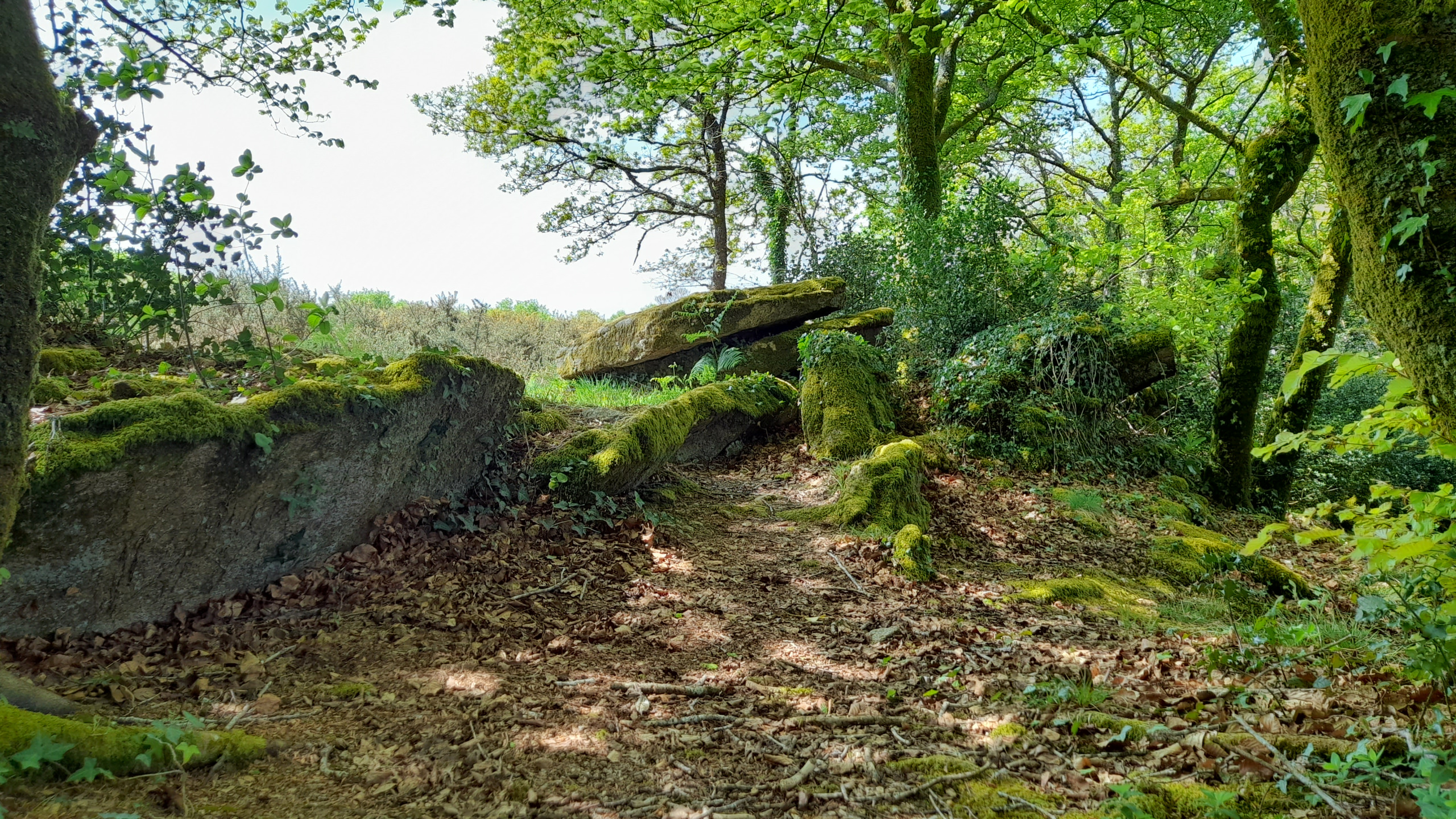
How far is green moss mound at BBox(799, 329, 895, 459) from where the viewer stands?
28.1 ft

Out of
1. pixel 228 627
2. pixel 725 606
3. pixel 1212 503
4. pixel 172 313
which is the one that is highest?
pixel 172 313

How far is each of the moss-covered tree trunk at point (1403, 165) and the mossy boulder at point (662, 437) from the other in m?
4.89

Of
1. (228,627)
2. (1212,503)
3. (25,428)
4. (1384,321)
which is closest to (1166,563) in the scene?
(1212,503)

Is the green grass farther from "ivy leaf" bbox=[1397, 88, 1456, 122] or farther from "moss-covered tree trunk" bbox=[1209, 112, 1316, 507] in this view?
"moss-covered tree trunk" bbox=[1209, 112, 1316, 507]

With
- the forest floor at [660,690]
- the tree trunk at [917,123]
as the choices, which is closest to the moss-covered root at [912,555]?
the forest floor at [660,690]

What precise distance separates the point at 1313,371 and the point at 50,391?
1240 cm

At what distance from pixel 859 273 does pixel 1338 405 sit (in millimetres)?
9836

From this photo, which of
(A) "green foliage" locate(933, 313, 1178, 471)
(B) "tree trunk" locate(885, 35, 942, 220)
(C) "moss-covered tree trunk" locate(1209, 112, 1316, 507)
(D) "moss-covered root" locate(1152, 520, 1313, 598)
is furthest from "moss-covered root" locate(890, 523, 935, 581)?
(B) "tree trunk" locate(885, 35, 942, 220)

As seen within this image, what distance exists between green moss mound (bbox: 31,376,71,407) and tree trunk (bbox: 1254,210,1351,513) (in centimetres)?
1192

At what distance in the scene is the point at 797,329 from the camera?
42.3 feet

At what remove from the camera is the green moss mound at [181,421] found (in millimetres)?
3180

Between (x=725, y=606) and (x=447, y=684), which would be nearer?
(x=447, y=684)

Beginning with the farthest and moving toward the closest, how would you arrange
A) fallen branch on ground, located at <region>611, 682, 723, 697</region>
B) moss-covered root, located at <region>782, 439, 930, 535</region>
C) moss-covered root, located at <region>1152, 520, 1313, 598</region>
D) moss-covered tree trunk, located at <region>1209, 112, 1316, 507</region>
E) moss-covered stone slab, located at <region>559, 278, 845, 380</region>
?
1. moss-covered stone slab, located at <region>559, 278, 845, 380</region>
2. moss-covered tree trunk, located at <region>1209, 112, 1316, 507</region>
3. moss-covered root, located at <region>782, 439, 930, 535</region>
4. moss-covered root, located at <region>1152, 520, 1313, 598</region>
5. fallen branch on ground, located at <region>611, 682, 723, 697</region>

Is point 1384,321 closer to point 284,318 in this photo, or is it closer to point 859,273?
point 284,318
